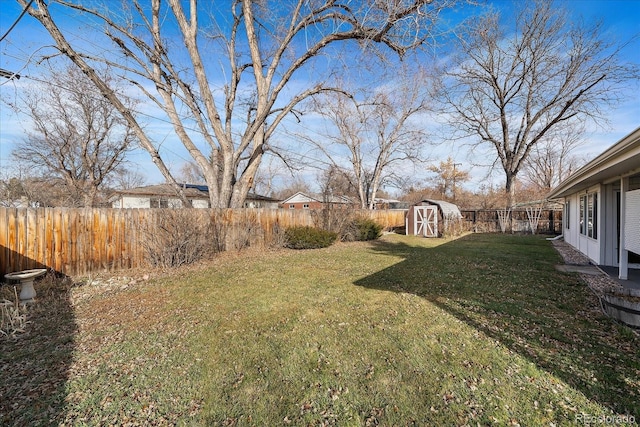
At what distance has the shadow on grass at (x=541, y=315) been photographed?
2.69 m

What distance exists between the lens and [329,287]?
582cm

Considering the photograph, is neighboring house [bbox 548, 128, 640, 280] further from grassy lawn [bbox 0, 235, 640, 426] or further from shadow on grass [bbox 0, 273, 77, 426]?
shadow on grass [bbox 0, 273, 77, 426]

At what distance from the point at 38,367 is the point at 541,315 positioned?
20.4 feet

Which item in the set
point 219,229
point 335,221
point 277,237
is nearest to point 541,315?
point 219,229

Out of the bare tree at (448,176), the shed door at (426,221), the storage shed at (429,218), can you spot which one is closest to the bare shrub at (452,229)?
the storage shed at (429,218)

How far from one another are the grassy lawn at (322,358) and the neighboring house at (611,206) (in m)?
1.51

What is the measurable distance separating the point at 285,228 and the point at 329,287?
20.3 feet

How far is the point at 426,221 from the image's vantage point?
17.1 m

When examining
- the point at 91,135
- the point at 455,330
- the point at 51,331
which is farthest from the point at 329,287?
the point at 91,135

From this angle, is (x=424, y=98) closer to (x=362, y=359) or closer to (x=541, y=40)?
(x=541, y=40)

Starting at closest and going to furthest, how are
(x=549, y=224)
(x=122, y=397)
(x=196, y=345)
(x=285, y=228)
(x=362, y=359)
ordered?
(x=122, y=397)
(x=362, y=359)
(x=196, y=345)
(x=285, y=228)
(x=549, y=224)

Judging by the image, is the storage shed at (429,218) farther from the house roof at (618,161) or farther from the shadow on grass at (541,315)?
the house roof at (618,161)

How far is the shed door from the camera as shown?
1688 cm

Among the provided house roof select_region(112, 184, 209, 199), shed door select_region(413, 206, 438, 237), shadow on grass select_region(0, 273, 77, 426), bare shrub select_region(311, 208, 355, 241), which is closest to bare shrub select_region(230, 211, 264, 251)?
bare shrub select_region(311, 208, 355, 241)
